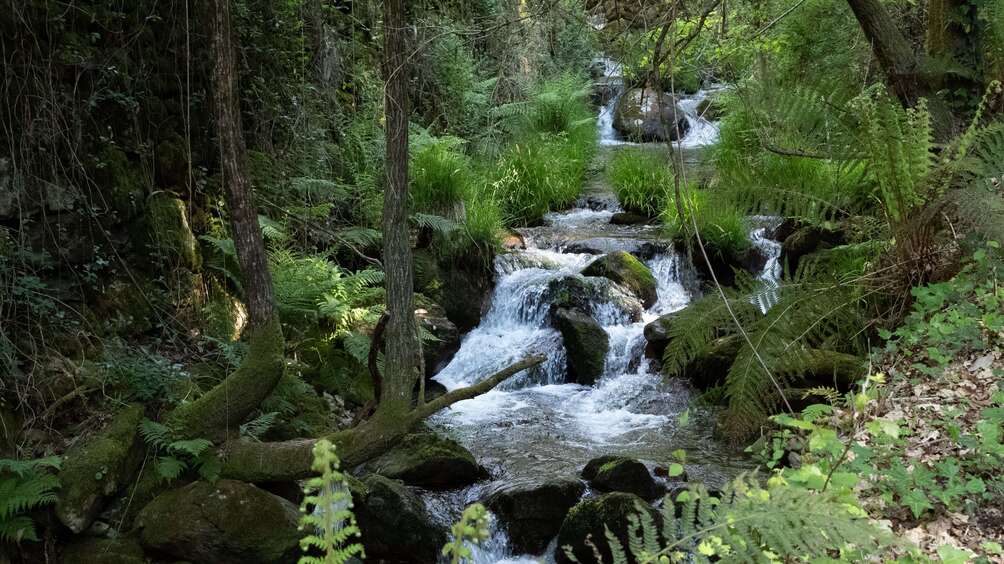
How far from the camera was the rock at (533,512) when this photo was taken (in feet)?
14.6

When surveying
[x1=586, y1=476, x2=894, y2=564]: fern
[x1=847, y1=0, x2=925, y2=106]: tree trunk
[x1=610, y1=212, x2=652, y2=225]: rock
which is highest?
[x1=847, y1=0, x2=925, y2=106]: tree trunk

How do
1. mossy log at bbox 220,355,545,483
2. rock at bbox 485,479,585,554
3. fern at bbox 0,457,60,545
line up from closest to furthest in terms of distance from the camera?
1. fern at bbox 0,457,60,545
2. mossy log at bbox 220,355,545,483
3. rock at bbox 485,479,585,554

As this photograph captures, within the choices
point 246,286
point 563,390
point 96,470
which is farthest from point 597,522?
point 563,390

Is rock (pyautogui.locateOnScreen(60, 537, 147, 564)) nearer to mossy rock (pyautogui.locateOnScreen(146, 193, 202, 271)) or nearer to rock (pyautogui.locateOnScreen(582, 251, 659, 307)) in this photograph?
mossy rock (pyautogui.locateOnScreen(146, 193, 202, 271))

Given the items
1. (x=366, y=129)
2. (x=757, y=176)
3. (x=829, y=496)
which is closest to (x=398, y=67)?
(x=757, y=176)

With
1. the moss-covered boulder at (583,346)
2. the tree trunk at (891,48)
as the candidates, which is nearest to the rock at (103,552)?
the moss-covered boulder at (583,346)

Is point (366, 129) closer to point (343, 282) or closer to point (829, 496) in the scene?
point (343, 282)

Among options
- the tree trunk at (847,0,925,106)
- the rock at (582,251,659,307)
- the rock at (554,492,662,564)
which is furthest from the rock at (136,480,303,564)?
the rock at (582,251,659,307)

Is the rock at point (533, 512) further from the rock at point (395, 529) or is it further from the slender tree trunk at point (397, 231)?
the slender tree trunk at point (397, 231)

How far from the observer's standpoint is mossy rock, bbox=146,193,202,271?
5000 mm

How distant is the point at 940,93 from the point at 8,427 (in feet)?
17.9

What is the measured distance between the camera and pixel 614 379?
23.3ft

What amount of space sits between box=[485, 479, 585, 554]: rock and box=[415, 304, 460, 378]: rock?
2.36 metres

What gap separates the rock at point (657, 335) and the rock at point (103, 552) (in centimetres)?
460
